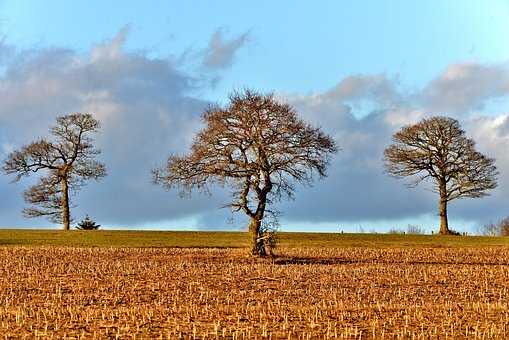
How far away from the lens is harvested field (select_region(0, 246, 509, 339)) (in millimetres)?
19719

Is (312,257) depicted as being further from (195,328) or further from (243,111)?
(195,328)

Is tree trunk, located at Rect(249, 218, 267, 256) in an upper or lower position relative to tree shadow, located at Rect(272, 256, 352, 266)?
upper

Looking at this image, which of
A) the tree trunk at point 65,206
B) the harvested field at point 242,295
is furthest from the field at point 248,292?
the tree trunk at point 65,206

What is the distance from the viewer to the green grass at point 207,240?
56.9m

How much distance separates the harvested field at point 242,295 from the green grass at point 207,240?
785 centimetres

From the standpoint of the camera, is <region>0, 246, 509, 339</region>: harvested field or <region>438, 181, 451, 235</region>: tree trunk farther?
<region>438, 181, 451, 235</region>: tree trunk

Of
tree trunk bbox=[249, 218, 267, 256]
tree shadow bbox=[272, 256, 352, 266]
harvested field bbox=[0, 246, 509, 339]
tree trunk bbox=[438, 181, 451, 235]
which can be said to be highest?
tree trunk bbox=[438, 181, 451, 235]

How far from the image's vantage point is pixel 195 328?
19.3 metres

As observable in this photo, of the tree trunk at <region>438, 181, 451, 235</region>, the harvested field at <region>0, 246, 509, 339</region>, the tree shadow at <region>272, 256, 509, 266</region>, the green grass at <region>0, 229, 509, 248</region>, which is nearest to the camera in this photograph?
the harvested field at <region>0, 246, 509, 339</region>

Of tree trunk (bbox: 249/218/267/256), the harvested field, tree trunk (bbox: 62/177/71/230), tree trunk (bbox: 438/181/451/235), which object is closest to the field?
the harvested field

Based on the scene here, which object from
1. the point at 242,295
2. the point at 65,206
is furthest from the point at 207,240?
the point at 242,295

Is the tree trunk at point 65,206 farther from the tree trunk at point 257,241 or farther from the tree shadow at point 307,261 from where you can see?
the tree shadow at point 307,261

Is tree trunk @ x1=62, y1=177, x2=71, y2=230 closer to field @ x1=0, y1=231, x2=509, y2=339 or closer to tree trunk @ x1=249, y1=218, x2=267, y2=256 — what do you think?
field @ x1=0, y1=231, x2=509, y2=339

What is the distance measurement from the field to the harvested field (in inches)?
2.1
